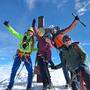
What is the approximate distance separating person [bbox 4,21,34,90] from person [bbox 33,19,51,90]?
15.0 inches

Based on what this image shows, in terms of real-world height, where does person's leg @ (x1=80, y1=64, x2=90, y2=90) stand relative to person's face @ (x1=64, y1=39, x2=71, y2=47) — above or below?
below

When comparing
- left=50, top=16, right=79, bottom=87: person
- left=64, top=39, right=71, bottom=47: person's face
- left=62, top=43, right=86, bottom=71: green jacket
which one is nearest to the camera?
left=62, top=43, right=86, bottom=71: green jacket

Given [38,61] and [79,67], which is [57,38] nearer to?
[38,61]

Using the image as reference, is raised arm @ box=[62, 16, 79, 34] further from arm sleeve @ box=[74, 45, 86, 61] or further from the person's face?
arm sleeve @ box=[74, 45, 86, 61]

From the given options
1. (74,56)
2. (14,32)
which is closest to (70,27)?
(14,32)

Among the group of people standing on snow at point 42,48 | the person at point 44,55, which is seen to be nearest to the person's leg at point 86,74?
the group of people standing on snow at point 42,48

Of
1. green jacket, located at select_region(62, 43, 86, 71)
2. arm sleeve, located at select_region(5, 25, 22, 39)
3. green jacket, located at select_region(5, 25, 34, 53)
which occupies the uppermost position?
arm sleeve, located at select_region(5, 25, 22, 39)

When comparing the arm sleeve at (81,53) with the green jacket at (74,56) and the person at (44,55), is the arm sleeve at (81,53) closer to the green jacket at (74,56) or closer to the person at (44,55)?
the green jacket at (74,56)

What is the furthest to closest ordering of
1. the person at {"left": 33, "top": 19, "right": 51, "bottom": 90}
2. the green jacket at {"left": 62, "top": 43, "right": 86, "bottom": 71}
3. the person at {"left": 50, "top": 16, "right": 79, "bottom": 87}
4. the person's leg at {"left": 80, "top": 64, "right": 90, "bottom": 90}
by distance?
1. the person at {"left": 33, "top": 19, "right": 51, "bottom": 90}
2. the person at {"left": 50, "top": 16, "right": 79, "bottom": 87}
3. the green jacket at {"left": 62, "top": 43, "right": 86, "bottom": 71}
4. the person's leg at {"left": 80, "top": 64, "right": 90, "bottom": 90}

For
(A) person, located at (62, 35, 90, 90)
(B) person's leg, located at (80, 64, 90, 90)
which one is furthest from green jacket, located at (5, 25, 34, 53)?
(B) person's leg, located at (80, 64, 90, 90)

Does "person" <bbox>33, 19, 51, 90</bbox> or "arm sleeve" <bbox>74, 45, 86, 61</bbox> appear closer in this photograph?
"arm sleeve" <bbox>74, 45, 86, 61</bbox>

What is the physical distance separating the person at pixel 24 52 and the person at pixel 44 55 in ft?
1.25

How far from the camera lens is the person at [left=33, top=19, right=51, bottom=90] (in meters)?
15.1

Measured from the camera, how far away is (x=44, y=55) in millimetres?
15273
